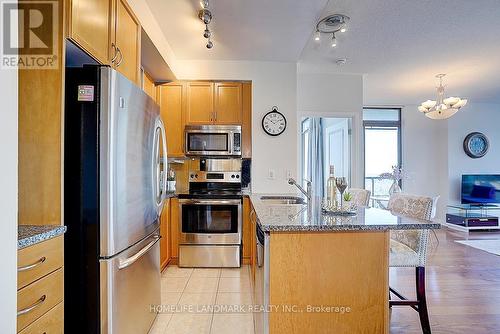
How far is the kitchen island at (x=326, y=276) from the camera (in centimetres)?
139

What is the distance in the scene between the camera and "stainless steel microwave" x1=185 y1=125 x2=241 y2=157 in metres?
3.46

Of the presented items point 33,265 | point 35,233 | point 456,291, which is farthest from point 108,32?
point 456,291

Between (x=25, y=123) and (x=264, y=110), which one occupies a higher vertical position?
(x=264, y=110)

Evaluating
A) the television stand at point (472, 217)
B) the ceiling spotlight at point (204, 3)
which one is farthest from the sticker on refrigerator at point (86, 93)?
the television stand at point (472, 217)

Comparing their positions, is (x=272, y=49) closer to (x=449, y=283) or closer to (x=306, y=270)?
(x=306, y=270)

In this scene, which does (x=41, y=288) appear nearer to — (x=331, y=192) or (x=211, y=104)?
(x=331, y=192)

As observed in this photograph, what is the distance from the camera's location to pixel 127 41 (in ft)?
6.49

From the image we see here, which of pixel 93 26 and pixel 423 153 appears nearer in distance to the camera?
pixel 93 26

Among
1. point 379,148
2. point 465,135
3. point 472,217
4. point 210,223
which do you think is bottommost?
point 472,217

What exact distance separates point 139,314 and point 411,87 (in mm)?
5110

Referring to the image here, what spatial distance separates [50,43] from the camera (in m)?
1.28

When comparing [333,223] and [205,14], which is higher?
[205,14]

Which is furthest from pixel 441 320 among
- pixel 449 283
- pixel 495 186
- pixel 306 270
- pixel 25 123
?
pixel 495 186

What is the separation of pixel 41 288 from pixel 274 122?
295cm
